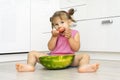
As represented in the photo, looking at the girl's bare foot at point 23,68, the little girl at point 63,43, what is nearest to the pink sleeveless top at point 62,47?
the little girl at point 63,43

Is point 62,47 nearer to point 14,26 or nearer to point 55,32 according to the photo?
point 55,32

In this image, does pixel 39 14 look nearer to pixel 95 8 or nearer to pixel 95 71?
pixel 95 8

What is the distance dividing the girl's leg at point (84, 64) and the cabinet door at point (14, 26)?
0.68 metres

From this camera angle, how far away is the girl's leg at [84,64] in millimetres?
1289

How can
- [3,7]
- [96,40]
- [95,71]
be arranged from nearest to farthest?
[95,71], [3,7], [96,40]

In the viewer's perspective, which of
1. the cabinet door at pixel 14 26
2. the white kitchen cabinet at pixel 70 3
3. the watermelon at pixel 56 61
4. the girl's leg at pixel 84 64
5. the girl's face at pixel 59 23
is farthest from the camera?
the white kitchen cabinet at pixel 70 3

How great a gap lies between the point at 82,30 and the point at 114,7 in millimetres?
371

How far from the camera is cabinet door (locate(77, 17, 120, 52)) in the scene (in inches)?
77.3

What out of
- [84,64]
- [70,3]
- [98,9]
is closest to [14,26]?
[70,3]

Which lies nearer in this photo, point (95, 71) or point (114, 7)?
point (95, 71)

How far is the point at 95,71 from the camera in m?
1.30

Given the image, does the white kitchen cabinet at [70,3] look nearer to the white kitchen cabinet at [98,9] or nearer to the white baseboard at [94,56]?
the white kitchen cabinet at [98,9]

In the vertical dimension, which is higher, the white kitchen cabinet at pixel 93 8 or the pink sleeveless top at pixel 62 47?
the white kitchen cabinet at pixel 93 8

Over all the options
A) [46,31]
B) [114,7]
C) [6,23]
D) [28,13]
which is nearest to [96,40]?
[114,7]
